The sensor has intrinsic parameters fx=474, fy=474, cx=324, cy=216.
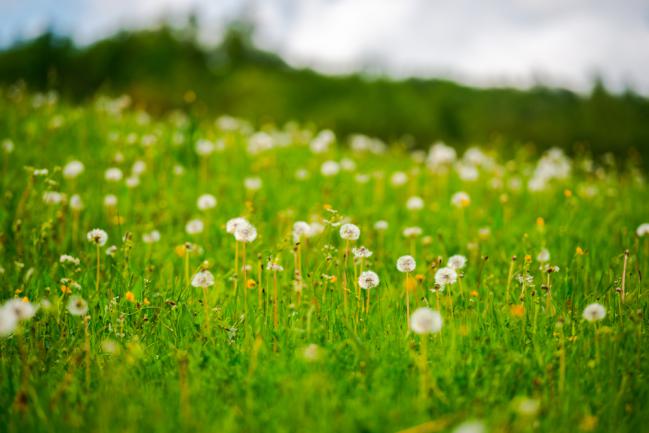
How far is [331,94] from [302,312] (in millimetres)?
48095

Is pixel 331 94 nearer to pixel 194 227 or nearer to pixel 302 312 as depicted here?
pixel 194 227

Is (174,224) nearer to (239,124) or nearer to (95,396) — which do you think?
(95,396)

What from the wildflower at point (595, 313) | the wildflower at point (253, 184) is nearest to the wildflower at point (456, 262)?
the wildflower at point (595, 313)

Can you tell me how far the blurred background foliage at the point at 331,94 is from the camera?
119 ft

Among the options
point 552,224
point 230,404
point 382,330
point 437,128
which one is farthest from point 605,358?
point 437,128

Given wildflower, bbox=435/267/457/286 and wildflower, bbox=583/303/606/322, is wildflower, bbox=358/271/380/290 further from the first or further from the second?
wildflower, bbox=583/303/606/322

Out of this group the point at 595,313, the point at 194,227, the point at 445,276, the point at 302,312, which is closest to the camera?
the point at 595,313

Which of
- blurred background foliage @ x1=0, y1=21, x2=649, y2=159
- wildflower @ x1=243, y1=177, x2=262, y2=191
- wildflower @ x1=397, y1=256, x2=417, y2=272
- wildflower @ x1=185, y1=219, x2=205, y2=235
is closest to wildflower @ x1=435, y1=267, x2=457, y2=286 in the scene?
wildflower @ x1=397, y1=256, x2=417, y2=272

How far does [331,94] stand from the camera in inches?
1907

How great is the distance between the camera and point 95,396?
1638 millimetres

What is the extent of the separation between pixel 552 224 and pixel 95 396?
345cm

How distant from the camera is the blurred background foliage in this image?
1430 inches

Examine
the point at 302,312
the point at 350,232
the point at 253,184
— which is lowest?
the point at 302,312

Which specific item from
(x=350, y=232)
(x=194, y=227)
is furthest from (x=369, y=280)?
(x=194, y=227)
